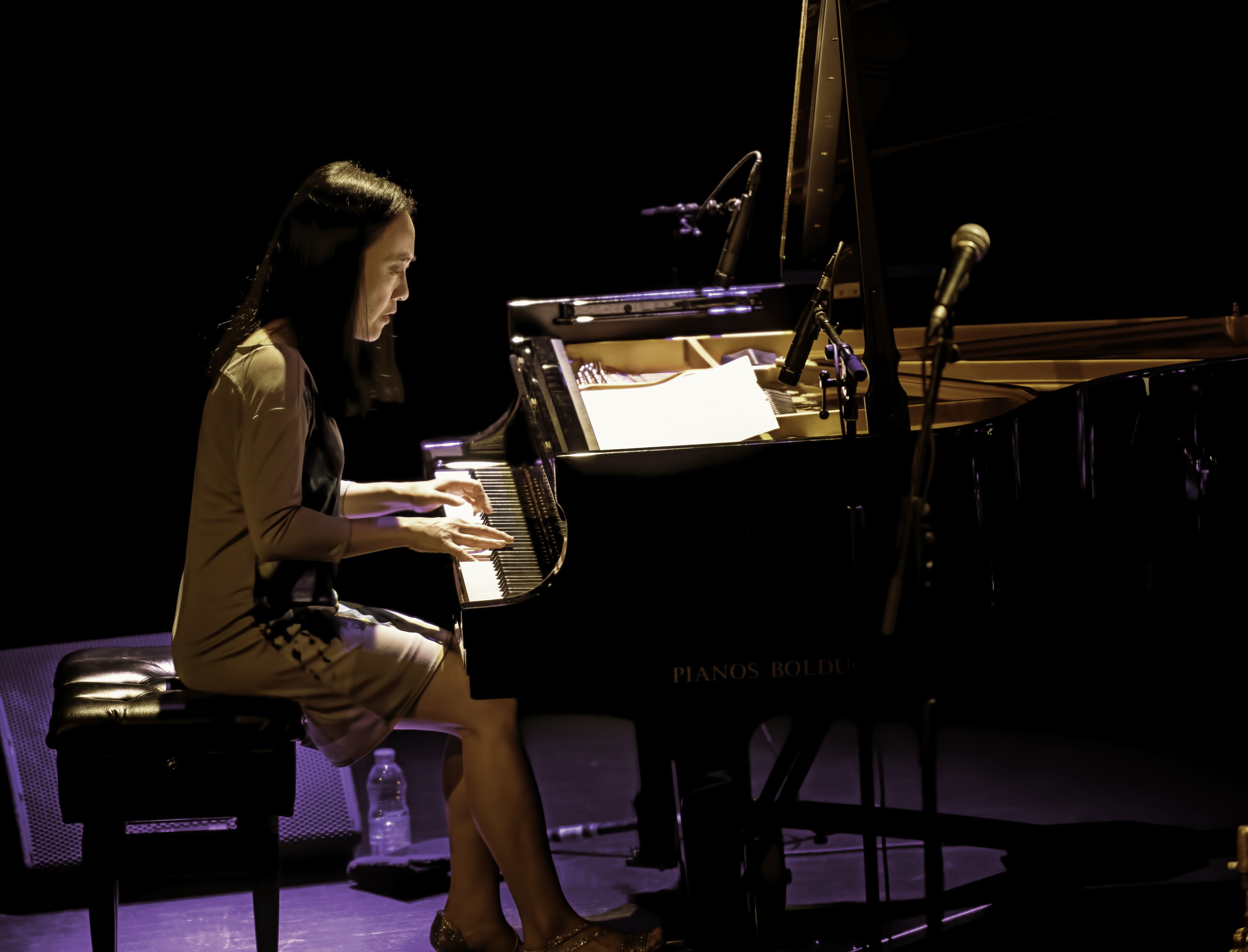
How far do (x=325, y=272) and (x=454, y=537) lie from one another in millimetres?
577

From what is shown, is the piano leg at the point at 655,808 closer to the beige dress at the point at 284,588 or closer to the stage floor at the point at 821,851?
the stage floor at the point at 821,851

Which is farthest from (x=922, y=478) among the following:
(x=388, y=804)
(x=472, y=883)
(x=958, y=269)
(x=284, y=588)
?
(x=388, y=804)

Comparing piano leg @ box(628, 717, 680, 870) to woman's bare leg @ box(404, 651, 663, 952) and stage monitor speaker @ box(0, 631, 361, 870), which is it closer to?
woman's bare leg @ box(404, 651, 663, 952)

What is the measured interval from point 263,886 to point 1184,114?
266 centimetres

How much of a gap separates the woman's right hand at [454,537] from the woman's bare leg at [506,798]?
297 mm

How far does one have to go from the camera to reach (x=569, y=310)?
10.1 feet

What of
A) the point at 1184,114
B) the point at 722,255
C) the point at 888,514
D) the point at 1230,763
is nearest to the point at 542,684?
the point at 888,514

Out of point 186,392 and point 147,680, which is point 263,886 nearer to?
point 147,680

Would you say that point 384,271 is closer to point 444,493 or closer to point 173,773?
point 444,493

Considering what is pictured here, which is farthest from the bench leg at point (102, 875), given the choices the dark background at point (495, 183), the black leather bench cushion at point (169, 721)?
the dark background at point (495, 183)

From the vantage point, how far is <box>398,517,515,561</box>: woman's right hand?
2242mm

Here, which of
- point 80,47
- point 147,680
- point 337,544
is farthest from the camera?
point 80,47

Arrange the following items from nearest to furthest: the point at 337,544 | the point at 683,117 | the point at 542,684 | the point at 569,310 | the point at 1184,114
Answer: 1. the point at 542,684
2. the point at 337,544
3. the point at 1184,114
4. the point at 569,310
5. the point at 683,117

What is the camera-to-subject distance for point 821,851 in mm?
3260
